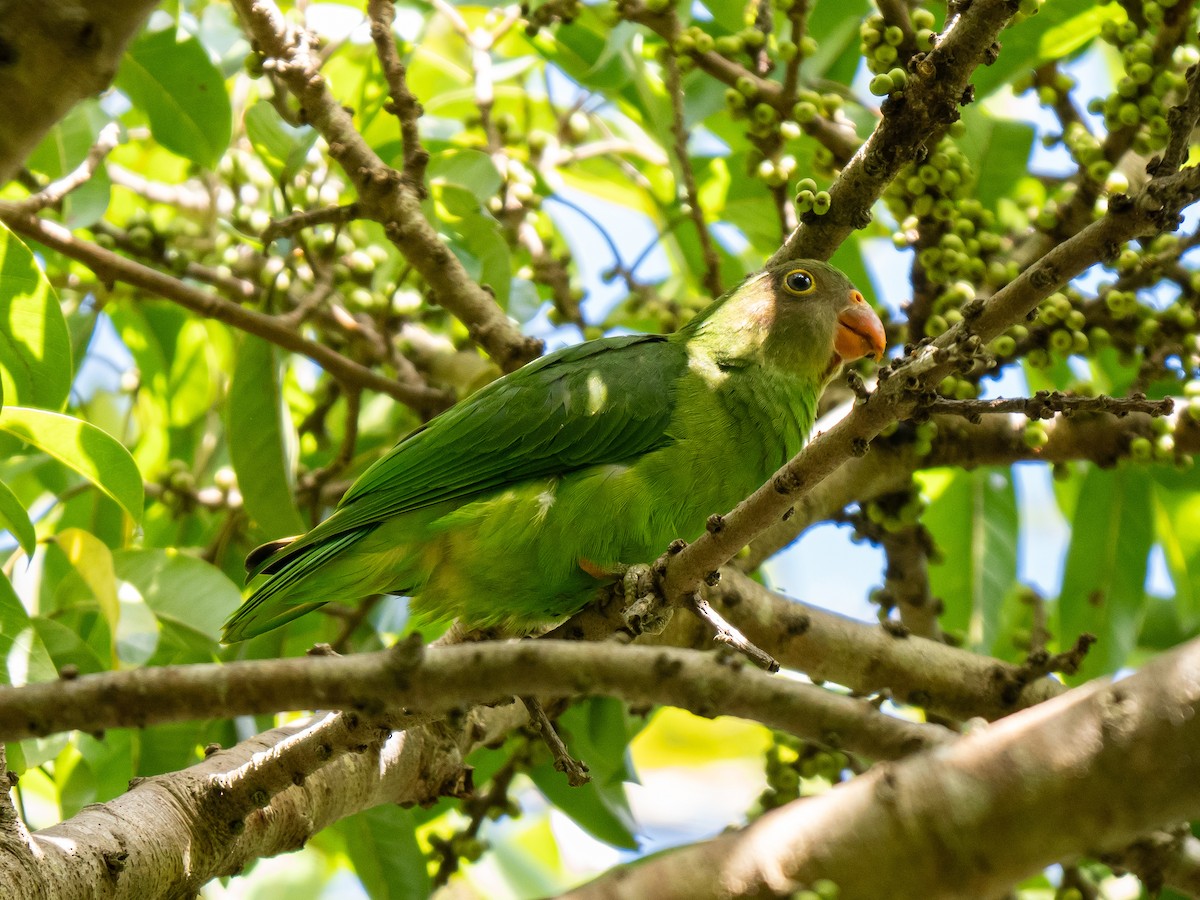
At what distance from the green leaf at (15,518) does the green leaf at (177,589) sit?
1.93 ft

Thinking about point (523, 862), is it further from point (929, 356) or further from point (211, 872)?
point (929, 356)

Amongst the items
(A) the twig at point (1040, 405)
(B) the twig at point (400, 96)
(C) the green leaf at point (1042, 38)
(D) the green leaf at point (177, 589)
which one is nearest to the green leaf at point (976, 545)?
(C) the green leaf at point (1042, 38)

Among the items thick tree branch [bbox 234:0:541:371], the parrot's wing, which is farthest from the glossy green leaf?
the parrot's wing

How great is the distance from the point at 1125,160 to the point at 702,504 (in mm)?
2130

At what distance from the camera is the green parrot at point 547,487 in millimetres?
3508

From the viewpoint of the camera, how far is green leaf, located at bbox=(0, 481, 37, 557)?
2775 mm

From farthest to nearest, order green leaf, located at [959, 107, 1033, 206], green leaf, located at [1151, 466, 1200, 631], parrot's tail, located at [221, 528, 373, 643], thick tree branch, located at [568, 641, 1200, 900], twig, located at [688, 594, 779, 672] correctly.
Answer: green leaf, located at [1151, 466, 1200, 631] < green leaf, located at [959, 107, 1033, 206] < parrot's tail, located at [221, 528, 373, 643] < twig, located at [688, 594, 779, 672] < thick tree branch, located at [568, 641, 1200, 900]

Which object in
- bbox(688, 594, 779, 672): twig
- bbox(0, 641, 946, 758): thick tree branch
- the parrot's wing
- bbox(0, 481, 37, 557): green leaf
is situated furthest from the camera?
the parrot's wing

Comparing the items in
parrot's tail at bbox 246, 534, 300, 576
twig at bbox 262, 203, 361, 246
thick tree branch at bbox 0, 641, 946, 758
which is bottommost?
thick tree branch at bbox 0, 641, 946, 758

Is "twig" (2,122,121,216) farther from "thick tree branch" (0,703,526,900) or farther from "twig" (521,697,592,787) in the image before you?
"twig" (521,697,592,787)

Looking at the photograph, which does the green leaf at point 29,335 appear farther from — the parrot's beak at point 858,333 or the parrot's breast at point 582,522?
the parrot's beak at point 858,333

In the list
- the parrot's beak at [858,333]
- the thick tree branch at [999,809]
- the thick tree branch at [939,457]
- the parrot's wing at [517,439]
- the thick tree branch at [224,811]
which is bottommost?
the thick tree branch at [999,809]

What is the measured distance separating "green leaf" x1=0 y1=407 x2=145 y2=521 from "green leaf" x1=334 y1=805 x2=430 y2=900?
1185mm

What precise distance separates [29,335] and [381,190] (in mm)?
1179
